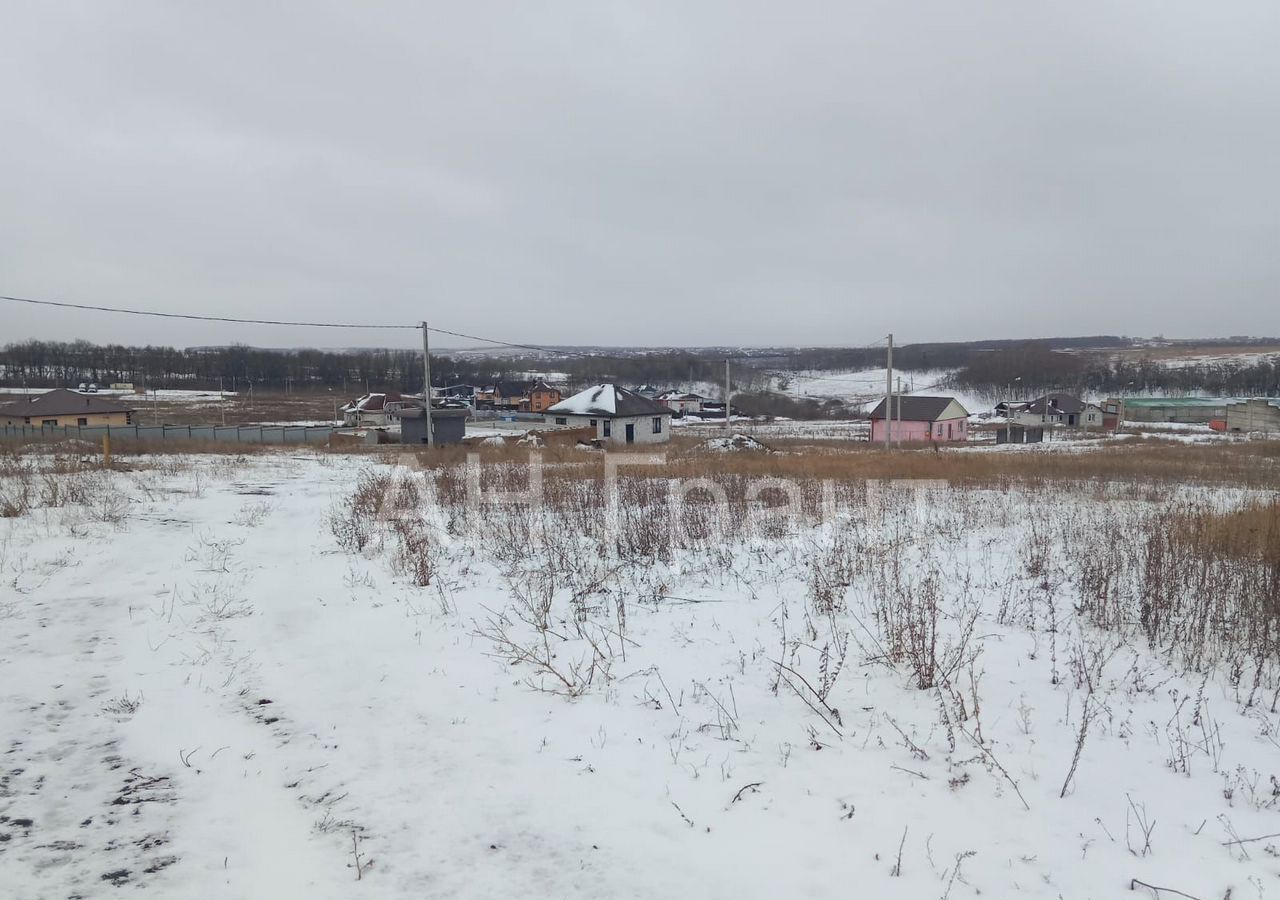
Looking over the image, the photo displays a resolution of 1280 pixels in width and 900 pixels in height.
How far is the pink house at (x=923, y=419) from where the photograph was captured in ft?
157

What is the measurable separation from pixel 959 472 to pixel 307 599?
553 inches

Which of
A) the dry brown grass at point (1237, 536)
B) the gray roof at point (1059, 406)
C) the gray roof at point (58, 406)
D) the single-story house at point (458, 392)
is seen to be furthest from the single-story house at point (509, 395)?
the dry brown grass at point (1237, 536)

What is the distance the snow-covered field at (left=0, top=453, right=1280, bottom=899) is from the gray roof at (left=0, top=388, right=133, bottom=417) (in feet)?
156

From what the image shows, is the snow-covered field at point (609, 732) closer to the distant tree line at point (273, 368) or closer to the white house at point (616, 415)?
the white house at point (616, 415)

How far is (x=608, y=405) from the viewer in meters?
38.3

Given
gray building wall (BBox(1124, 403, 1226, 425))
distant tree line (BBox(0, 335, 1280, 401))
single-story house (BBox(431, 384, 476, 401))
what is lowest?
gray building wall (BBox(1124, 403, 1226, 425))

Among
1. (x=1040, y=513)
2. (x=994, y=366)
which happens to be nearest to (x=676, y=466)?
(x=1040, y=513)

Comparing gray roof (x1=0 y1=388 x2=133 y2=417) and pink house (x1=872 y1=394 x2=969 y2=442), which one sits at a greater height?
gray roof (x1=0 y1=388 x2=133 y2=417)

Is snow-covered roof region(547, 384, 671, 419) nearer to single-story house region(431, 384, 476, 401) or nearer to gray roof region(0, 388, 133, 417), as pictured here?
gray roof region(0, 388, 133, 417)

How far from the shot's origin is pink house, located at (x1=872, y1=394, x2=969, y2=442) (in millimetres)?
47719

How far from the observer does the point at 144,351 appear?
10388 centimetres

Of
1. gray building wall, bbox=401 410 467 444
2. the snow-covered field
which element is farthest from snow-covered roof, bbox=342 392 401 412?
the snow-covered field

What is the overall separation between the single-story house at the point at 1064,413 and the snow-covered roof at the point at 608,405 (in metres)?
45.0

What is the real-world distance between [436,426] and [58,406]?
27.6 m
